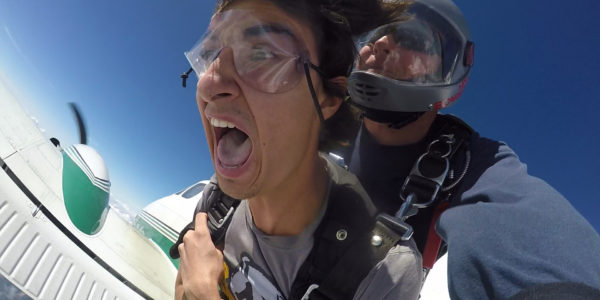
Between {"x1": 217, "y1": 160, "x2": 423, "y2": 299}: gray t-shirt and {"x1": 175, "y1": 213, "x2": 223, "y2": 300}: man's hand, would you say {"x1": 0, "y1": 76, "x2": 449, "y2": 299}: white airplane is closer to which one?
{"x1": 175, "y1": 213, "x2": 223, "y2": 300}: man's hand

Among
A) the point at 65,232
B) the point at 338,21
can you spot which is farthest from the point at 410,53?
the point at 65,232

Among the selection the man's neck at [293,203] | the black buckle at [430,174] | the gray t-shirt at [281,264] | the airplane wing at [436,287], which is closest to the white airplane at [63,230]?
the gray t-shirt at [281,264]

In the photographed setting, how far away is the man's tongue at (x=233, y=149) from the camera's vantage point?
0.80 m

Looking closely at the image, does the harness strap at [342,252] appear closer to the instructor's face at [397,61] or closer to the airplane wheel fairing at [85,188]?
the instructor's face at [397,61]

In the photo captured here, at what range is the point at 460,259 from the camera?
649mm

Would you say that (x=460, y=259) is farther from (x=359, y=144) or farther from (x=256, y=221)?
(x=359, y=144)

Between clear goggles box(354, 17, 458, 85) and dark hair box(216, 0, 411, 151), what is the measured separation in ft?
0.94

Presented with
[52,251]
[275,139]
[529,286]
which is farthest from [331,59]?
[52,251]

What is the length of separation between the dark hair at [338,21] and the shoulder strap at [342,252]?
1.39 ft

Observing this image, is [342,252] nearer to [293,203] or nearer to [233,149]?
[293,203]

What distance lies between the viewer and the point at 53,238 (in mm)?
2498

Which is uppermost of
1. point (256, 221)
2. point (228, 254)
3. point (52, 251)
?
point (256, 221)

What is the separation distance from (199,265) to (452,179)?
99 centimetres

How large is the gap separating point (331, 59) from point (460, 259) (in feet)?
2.25
